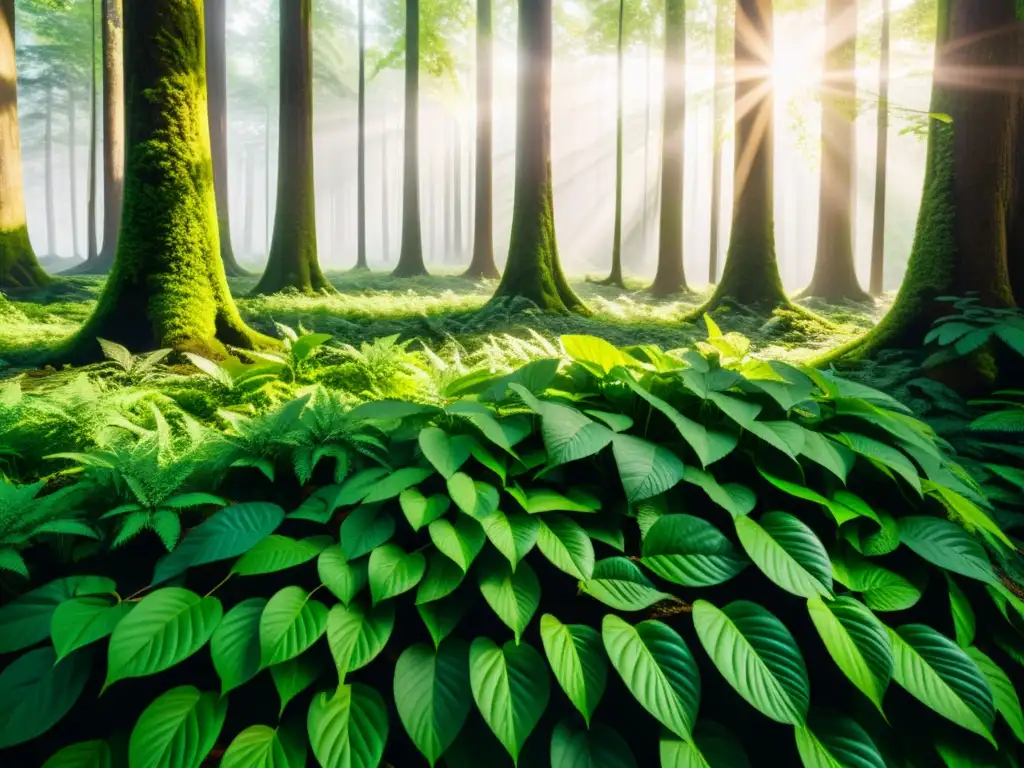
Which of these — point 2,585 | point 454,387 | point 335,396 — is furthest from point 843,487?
point 2,585

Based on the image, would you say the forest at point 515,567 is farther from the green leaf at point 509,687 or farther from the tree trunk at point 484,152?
the tree trunk at point 484,152

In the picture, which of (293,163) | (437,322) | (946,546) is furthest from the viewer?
(293,163)

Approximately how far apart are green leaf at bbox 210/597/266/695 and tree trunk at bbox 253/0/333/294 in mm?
10974

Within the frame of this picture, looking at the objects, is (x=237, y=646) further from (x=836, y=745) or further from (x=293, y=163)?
(x=293, y=163)

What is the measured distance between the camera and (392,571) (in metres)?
1.72

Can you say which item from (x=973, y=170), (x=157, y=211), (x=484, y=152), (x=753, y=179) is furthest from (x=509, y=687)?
(x=484, y=152)

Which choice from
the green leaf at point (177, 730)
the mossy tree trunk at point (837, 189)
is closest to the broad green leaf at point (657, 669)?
the green leaf at point (177, 730)

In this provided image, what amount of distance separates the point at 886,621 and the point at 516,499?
1304 millimetres

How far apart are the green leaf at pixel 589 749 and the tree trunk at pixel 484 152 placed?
1880cm

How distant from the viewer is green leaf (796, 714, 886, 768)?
1575 millimetres

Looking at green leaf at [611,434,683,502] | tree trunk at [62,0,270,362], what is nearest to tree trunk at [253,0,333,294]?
tree trunk at [62,0,270,362]

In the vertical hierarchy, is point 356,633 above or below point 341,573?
below

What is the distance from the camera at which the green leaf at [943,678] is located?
1645 millimetres

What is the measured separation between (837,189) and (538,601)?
17.5 meters
